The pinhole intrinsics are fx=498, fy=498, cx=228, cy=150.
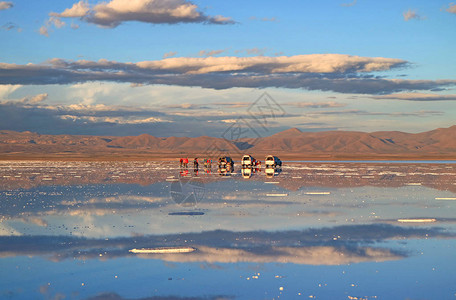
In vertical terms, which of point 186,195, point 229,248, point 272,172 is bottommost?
point 272,172

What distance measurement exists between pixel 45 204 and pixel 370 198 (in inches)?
659

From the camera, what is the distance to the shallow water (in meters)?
10.4

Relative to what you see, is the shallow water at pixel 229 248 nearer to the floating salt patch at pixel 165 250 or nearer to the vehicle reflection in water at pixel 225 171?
the floating salt patch at pixel 165 250

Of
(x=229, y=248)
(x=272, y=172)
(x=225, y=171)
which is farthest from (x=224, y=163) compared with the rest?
(x=229, y=248)

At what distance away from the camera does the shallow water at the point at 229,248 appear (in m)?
10.4

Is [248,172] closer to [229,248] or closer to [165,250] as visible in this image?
[229,248]

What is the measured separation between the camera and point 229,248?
14.2 m

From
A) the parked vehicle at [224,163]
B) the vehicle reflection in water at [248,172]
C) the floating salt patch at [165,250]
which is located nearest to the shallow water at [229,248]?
the floating salt patch at [165,250]

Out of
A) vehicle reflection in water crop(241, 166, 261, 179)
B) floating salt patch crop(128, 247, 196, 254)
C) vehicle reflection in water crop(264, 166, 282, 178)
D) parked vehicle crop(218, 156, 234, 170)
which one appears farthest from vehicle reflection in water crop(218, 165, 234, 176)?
floating salt patch crop(128, 247, 196, 254)

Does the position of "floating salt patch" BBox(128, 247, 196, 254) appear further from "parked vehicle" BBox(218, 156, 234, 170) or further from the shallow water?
"parked vehicle" BBox(218, 156, 234, 170)

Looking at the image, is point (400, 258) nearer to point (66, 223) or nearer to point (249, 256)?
point (249, 256)

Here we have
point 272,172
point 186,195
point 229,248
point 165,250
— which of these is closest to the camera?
point 165,250

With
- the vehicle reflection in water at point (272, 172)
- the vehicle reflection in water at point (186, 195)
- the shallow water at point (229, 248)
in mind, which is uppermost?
the shallow water at point (229, 248)

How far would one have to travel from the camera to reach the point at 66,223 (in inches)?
727
